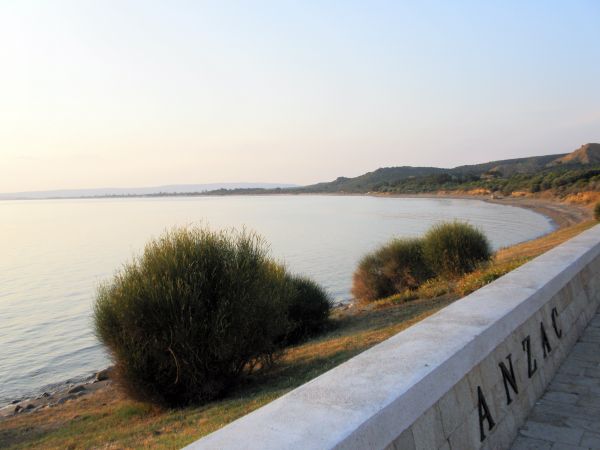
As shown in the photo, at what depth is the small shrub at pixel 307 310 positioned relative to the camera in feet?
48.0

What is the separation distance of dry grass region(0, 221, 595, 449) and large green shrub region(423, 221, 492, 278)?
4082 mm

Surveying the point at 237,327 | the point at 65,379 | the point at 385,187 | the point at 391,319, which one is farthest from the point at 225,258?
the point at 385,187

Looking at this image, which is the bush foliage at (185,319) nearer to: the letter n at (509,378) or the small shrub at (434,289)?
the letter n at (509,378)

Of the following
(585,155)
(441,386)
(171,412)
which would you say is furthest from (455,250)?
(585,155)

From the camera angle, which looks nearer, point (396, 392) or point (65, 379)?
point (396, 392)

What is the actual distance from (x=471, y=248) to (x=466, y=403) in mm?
15730

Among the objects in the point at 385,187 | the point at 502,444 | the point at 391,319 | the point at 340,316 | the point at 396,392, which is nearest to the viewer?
the point at 396,392

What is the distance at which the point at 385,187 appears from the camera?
175375mm

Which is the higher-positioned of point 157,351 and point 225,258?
point 225,258

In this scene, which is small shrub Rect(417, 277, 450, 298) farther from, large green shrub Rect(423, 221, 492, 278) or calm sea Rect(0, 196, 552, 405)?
calm sea Rect(0, 196, 552, 405)

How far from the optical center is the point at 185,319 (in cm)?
853

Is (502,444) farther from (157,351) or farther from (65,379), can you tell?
(65,379)

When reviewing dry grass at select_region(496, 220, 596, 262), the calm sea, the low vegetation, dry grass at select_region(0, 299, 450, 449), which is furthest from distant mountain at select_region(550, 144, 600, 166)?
dry grass at select_region(0, 299, 450, 449)

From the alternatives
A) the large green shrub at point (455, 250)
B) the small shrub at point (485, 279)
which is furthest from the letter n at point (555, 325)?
the large green shrub at point (455, 250)
